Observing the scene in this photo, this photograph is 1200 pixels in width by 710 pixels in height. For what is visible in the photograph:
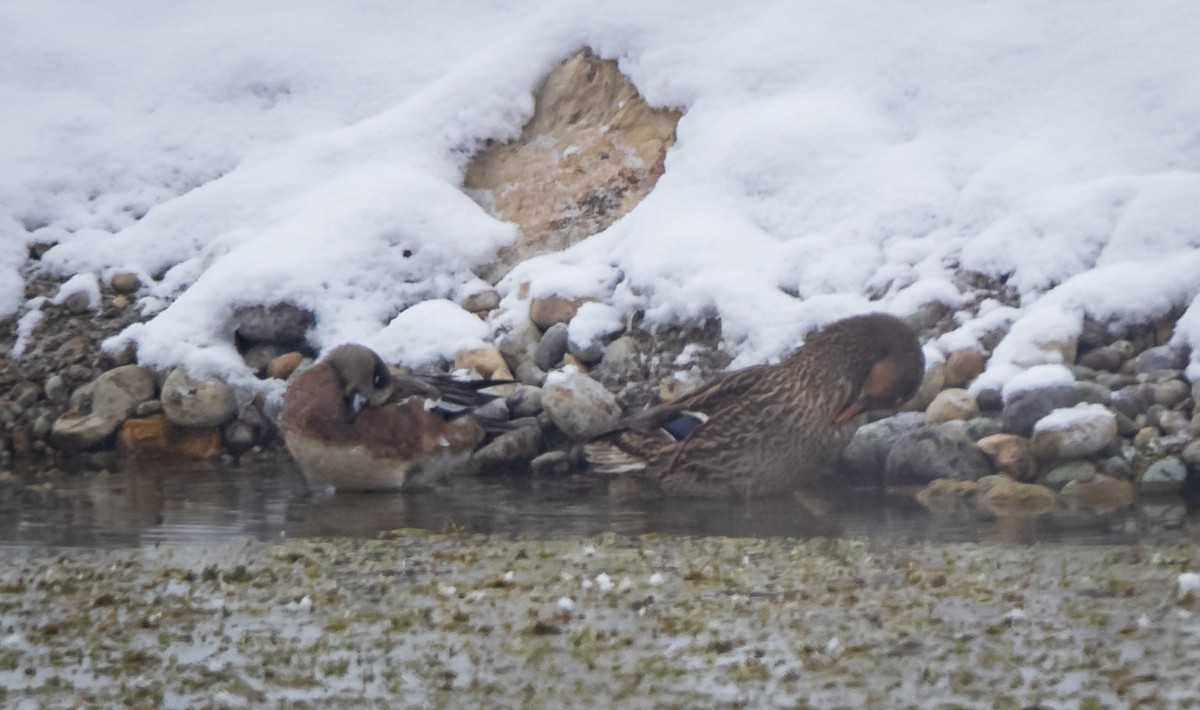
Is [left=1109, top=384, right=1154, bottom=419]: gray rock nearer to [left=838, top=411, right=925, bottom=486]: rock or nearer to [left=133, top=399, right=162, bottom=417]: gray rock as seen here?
[left=838, top=411, right=925, bottom=486]: rock

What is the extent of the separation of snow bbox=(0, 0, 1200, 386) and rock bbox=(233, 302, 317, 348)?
0.18ft

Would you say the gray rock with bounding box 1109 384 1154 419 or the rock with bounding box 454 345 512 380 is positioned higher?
the rock with bounding box 454 345 512 380

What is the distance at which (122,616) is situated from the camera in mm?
3359

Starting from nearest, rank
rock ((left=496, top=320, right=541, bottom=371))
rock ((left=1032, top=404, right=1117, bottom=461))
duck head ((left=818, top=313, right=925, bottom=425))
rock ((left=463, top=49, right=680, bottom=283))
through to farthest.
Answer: rock ((left=1032, top=404, right=1117, bottom=461))
duck head ((left=818, top=313, right=925, bottom=425))
rock ((left=496, top=320, right=541, bottom=371))
rock ((left=463, top=49, right=680, bottom=283))

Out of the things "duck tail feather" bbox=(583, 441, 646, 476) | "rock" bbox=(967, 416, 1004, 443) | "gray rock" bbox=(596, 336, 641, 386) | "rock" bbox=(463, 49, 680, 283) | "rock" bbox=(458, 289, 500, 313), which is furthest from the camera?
"rock" bbox=(463, 49, 680, 283)

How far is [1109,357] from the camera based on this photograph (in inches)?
236

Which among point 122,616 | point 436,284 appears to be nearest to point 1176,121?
point 436,284

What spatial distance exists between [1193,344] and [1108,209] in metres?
0.99

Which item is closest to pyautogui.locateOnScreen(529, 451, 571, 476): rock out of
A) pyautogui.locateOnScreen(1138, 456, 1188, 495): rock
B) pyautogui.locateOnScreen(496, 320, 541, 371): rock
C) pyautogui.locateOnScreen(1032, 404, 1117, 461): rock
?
pyautogui.locateOnScreen(496, 320, 541, 371): rock

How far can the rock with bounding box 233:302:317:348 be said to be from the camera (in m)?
7.64

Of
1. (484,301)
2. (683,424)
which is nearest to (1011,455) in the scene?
(683,424)

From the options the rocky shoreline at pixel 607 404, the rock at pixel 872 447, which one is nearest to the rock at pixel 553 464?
the rocky shoreline at pixel 607 404

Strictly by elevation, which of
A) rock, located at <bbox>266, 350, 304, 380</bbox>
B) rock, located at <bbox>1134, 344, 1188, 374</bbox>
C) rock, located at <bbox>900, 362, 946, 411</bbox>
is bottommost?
rock, located at <bbox>900, 362, 946, 411</bbox>

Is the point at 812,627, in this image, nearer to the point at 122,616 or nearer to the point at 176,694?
the point at 176,694
